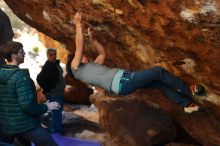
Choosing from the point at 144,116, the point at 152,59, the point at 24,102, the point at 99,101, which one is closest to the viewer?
the point at 24,102

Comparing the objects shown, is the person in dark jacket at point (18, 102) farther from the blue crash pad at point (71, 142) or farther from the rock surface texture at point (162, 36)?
the blue crash pad at point (71, 142)

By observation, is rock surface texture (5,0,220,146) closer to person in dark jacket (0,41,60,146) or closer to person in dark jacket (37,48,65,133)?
person in dark jacket (37,48,65,133)

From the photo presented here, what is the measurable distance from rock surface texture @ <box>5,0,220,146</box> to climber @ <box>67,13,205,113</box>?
458mm

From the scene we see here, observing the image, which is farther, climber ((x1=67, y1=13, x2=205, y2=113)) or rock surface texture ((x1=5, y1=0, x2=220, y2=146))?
climber ((x1=67, y1=13, x2=205, y2=113))

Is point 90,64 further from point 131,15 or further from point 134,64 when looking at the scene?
point 134,64

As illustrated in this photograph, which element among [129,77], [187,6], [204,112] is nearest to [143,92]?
[204,112]

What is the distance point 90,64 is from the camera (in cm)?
588

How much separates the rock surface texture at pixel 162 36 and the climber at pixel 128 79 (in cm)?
46

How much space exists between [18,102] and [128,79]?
5.76 ft

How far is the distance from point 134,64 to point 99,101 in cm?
191

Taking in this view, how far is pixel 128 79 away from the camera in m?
5.67

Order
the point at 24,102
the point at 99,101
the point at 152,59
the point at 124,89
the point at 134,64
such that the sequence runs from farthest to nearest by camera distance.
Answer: the point at 99,101, the point at 134,64, the point at 152,59, the point at 124,89, the point at 24,102

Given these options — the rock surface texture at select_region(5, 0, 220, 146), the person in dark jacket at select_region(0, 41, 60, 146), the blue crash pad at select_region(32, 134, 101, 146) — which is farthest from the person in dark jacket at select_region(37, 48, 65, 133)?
the person in dark jacket at select_region(0, 41, 60, 146)

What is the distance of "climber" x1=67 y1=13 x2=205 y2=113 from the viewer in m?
5.57
